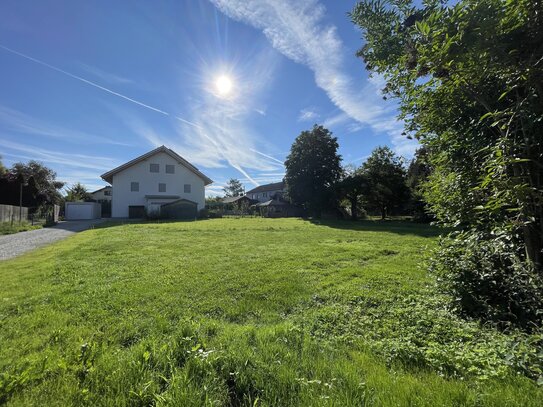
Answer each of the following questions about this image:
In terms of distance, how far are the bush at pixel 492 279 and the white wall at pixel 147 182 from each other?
30696 mm

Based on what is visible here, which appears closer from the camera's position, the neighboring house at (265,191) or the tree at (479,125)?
the tree at (479,125)

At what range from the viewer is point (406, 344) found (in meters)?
2.69

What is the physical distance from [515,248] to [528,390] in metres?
1.74

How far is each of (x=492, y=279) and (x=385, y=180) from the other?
30513 millimetres

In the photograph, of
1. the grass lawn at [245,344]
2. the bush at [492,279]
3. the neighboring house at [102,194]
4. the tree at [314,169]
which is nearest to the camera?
the grass lawn at [245,344]

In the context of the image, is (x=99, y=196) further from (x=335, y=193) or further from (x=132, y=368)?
(x=132, y=368)

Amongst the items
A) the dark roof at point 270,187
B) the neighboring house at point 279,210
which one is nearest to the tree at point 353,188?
the neighboring house at point 279,210

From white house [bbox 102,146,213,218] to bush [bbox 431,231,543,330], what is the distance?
28.3 m

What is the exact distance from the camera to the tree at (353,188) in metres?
31.9

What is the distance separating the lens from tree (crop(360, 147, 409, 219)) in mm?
31250

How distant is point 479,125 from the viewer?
3080 mm

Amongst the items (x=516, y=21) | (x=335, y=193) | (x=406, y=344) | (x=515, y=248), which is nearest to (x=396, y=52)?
(x=516, y=21)

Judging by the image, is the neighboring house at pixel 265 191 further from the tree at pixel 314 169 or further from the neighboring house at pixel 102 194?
the neighboring house at pixel 102 194

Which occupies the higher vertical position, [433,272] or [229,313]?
[433,272]
